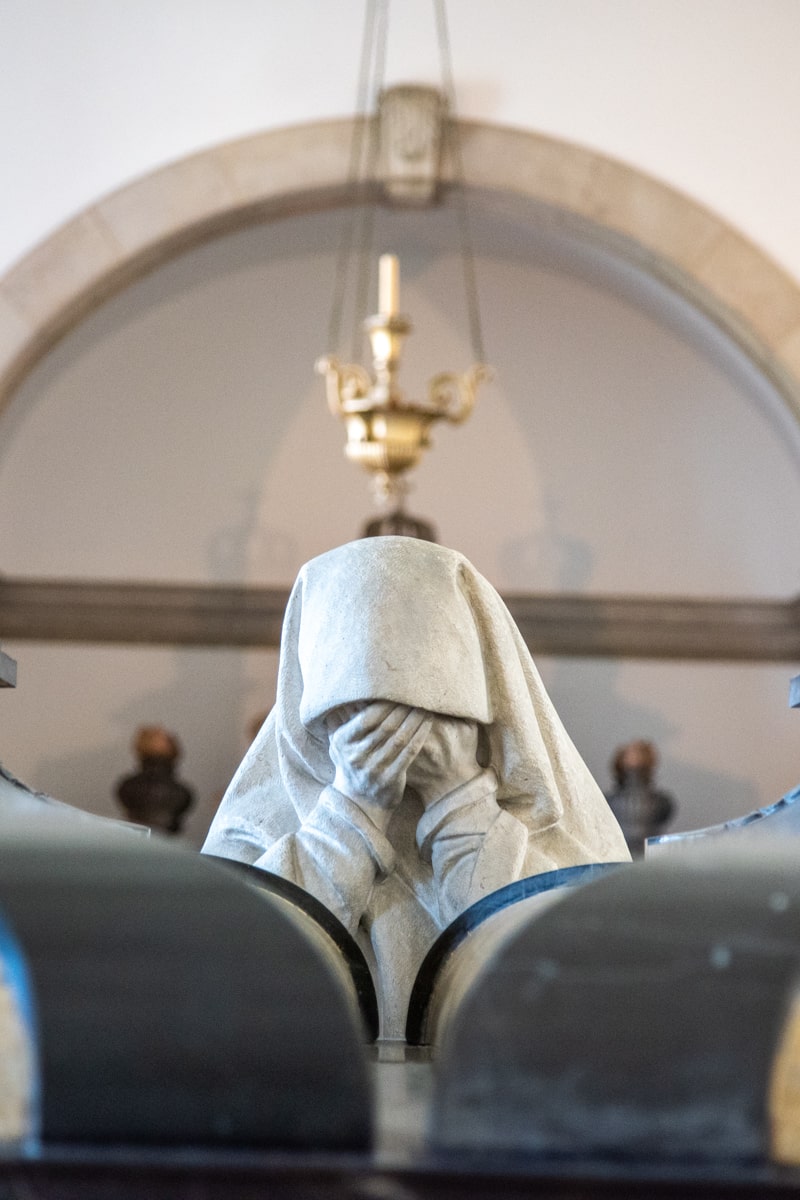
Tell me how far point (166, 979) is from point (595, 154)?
8157mm

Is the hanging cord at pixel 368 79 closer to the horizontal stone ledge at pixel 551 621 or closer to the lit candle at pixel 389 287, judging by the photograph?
the lit candle at pixel 389 287

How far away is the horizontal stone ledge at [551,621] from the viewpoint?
9.94 metres

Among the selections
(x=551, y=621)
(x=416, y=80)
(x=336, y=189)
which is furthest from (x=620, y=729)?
(x=416, y=80)

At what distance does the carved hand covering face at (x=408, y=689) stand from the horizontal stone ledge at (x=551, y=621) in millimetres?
7290

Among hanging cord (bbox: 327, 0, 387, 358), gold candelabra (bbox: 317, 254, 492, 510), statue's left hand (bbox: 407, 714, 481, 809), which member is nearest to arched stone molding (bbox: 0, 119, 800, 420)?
hanging cord (bbox: 327, 0, 387, 358)

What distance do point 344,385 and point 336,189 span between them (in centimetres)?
179

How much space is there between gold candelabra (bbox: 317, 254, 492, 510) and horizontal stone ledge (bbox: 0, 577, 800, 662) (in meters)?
2.56

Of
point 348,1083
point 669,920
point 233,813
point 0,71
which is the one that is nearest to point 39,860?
point 348,1083

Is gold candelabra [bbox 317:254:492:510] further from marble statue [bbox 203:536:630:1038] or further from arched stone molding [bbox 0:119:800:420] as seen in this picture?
marble statue [bbox 203:536:630:1038]

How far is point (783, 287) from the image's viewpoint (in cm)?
865

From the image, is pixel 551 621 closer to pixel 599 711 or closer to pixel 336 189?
pixel 599 711

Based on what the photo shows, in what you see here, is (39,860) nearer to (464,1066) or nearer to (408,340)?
(464,1066)

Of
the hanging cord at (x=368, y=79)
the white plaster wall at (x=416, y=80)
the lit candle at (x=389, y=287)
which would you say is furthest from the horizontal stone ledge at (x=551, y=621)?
the lit candle at (x=389, y=287)

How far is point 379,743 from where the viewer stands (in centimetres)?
236
